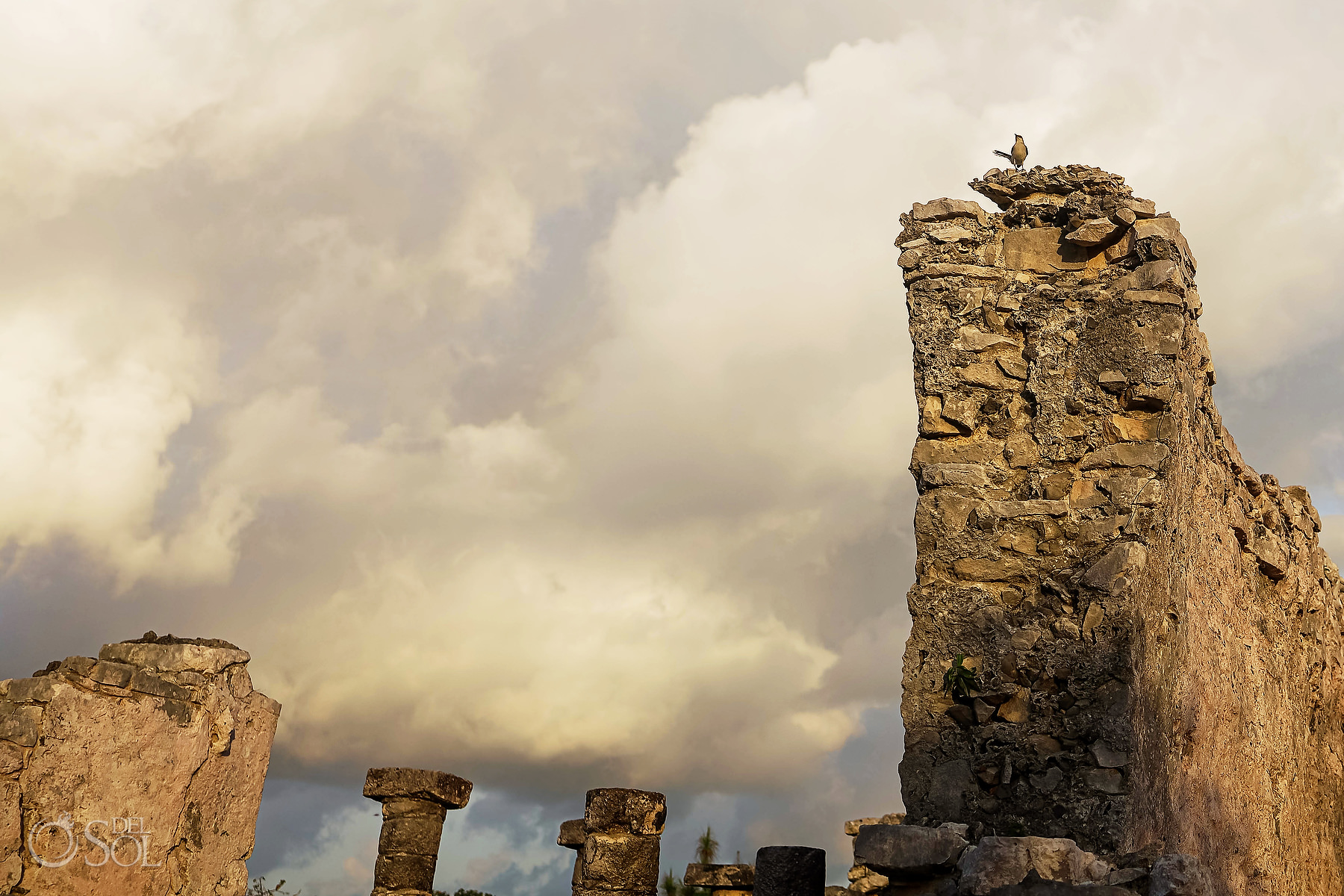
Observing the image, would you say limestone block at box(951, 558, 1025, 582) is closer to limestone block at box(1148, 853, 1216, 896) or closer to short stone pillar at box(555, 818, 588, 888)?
limestone block at box(1148, 853, 1216, 896)

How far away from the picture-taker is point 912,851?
4.61 metres

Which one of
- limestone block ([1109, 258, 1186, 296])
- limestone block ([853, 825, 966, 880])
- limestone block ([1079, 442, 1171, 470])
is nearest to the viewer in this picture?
limestone block ([853, 825, 966, 880])

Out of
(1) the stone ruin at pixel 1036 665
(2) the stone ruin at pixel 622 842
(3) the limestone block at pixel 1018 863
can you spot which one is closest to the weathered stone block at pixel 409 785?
(2) the stone ruin at pixel 622 842

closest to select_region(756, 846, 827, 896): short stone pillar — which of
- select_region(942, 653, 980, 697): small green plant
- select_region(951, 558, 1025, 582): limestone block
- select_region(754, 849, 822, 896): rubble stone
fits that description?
select_region(754, 849, 822, 896): rubble stone

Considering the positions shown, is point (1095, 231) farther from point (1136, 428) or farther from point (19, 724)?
point (19, 724)

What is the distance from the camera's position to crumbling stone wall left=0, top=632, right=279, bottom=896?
6625 millimetres

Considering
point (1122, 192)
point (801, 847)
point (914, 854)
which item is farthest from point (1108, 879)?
point (1122, 192)

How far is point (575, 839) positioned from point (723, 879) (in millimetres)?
1498

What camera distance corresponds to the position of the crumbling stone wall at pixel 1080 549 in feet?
18.0

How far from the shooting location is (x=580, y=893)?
946 centimetres

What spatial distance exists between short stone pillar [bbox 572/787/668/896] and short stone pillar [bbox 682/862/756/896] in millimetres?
654

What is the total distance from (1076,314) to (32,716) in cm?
645
